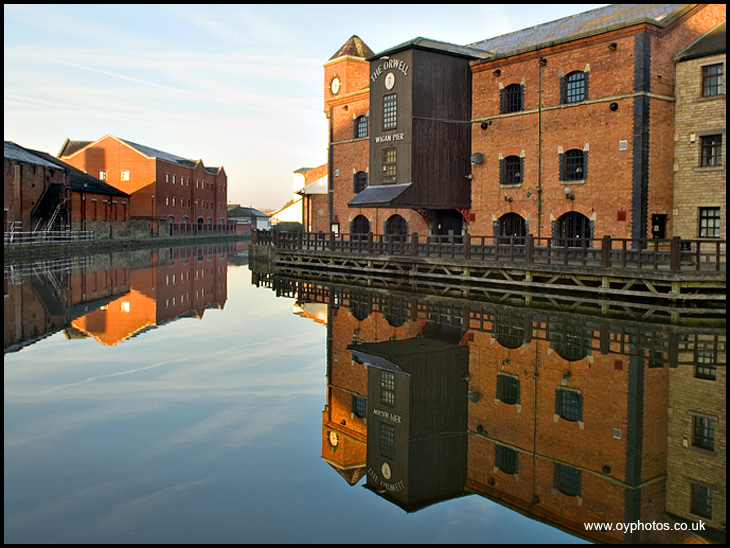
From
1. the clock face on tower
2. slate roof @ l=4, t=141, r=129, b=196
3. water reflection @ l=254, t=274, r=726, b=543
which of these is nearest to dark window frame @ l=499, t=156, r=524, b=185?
water reflection @ l=254, t=274, r=726, b=543

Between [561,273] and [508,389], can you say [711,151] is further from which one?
[508,389]

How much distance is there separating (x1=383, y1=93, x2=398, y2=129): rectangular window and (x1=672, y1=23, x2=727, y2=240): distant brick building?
1105cm

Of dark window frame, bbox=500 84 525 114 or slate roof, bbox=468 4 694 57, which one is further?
dark window frame, bbox=500 84 525 114

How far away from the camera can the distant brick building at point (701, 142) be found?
74.1 ft

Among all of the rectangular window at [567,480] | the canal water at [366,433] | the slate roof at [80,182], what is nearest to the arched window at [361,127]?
the canal water at [366,433]

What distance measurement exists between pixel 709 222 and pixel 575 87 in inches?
273

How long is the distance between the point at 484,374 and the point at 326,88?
30.7 meters

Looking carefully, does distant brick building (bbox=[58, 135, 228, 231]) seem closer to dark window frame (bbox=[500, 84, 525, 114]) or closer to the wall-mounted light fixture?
dark window frame (bbox=[500, 84, 525, 114])

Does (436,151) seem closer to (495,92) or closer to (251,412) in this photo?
(495,92)

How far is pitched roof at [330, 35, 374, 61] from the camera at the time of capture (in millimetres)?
38438

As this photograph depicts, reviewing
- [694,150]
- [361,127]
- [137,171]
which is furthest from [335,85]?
[137,171]

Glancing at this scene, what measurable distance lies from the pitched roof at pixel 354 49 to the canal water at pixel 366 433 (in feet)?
85.0

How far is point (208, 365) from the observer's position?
1233 cm

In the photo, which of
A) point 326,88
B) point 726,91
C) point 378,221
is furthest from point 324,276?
point 726,91
